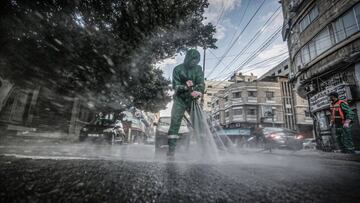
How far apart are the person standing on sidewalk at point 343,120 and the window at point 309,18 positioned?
10.7 metres

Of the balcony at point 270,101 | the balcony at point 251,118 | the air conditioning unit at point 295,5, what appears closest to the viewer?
the air conditioning unit at point 295,5

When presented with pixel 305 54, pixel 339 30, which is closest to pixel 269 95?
pixel 305 54

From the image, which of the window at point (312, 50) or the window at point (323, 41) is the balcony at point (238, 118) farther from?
the window at point (323, 41)

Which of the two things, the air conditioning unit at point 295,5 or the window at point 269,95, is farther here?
the window at point 269,95

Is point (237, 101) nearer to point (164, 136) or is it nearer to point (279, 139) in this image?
point (279, 139)

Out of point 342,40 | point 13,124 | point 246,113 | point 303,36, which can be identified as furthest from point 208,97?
point 13,124

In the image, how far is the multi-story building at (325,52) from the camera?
32.2 ft

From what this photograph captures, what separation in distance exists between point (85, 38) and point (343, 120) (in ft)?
28.4

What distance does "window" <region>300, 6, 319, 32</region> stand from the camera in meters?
13.0

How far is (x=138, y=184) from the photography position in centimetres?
92

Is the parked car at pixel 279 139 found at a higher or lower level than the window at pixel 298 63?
lower

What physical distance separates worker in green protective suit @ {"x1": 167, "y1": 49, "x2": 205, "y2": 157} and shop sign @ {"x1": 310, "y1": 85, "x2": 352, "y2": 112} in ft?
35.4

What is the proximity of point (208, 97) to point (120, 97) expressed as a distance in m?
45.2

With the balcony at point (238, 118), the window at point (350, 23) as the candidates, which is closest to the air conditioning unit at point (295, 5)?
the window at point (350, 23)
